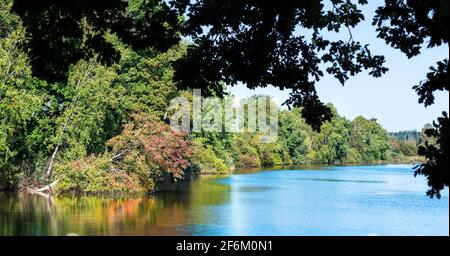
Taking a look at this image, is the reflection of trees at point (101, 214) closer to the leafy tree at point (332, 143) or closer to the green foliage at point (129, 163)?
the green foliage at point (129, 163)

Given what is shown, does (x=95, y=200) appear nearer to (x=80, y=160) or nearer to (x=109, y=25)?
(x=80, y=160)

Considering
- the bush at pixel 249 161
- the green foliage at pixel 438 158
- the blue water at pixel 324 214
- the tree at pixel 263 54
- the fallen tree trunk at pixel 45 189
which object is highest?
the tree at pixel 263 54

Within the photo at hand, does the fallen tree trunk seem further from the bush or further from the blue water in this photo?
the bush

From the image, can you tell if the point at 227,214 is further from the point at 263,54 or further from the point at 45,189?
the point at 263,54

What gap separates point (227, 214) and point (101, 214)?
3.95 m

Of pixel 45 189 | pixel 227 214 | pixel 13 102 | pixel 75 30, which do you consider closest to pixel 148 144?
pixel 45 189

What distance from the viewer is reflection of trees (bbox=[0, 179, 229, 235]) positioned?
16266mm

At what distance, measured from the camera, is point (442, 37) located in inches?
185

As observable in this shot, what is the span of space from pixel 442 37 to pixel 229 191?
25.4m

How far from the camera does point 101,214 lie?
19625mm

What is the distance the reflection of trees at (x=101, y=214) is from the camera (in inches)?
640

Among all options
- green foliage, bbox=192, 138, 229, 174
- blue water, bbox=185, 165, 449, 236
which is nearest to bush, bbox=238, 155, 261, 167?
green foliage, bbox=192, 138, 229, 174

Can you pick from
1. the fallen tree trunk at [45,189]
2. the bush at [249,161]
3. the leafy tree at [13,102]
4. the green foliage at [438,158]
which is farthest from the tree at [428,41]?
the bush at [249,161]
